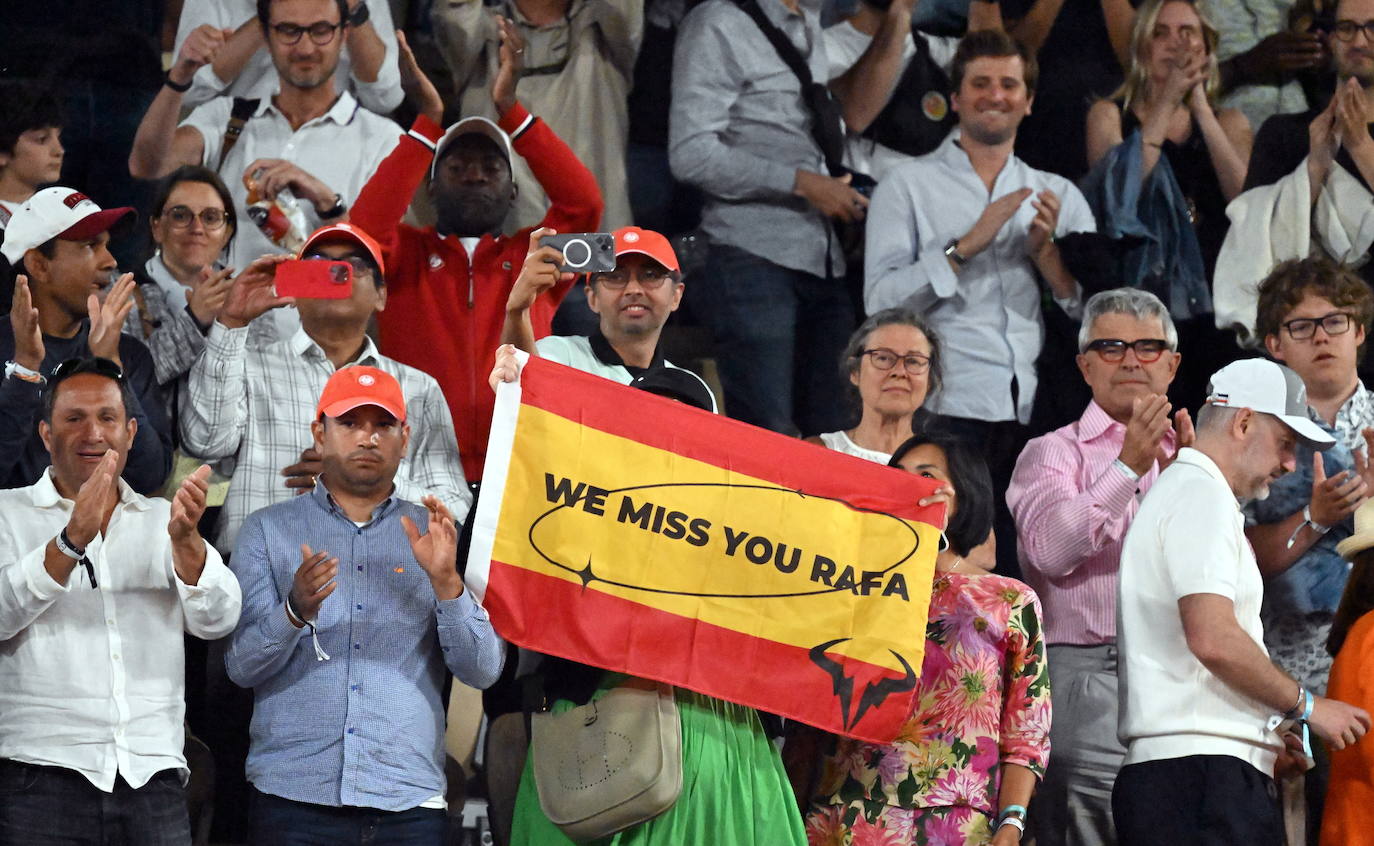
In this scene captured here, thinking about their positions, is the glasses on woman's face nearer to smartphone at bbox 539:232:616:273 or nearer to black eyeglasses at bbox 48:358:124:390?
black eyeglasses at bbox 48:358:124:390

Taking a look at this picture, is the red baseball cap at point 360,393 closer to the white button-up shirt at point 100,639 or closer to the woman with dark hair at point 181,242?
the white button-up shirt at point 100,639

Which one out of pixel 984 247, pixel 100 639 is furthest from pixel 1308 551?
pixel 100 639

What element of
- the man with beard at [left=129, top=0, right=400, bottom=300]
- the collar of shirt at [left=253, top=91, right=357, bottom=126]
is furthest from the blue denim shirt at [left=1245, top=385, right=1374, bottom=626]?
the collar of shirt at [left=253, top=91, right=357, bottom=126]

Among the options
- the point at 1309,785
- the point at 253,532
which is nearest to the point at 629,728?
the point at 253,532

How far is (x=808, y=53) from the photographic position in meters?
6.66

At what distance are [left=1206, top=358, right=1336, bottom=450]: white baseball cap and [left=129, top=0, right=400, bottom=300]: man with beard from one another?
307 centimetres

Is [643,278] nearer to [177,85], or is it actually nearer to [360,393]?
[360,393]

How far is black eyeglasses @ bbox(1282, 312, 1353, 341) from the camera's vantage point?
216 inches

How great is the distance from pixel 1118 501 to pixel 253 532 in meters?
2.30

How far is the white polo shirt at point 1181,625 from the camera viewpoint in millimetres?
4203

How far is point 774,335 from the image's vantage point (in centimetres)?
635

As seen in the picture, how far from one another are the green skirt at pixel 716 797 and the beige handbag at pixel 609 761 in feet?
0.21

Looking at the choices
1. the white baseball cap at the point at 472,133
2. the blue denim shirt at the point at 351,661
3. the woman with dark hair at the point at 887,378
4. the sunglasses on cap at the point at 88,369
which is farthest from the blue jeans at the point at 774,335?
the sunglasses on cap at the point at 88,369

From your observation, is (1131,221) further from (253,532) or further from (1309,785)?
(253,532)
